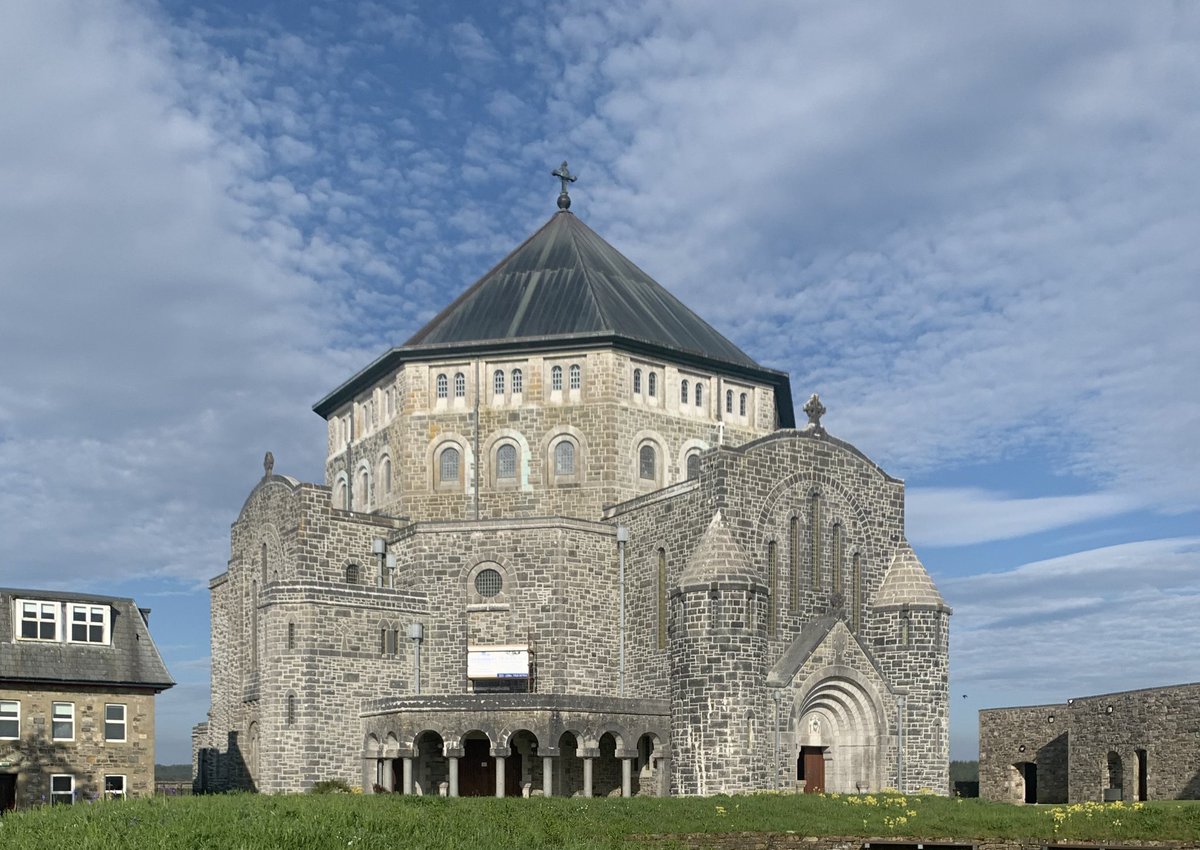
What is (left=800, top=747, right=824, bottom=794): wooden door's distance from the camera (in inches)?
1842

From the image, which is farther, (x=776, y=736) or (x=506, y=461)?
(x=506, y=461)

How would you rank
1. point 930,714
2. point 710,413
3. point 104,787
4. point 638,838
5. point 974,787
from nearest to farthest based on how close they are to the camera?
point 638,838 → point 104,787 → point 930,714 → point 710,413 → point 974,787

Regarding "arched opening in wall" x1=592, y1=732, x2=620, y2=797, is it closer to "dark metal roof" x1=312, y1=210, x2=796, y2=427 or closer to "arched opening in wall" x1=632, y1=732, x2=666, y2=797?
"arched opening in wall" x1=632, y1=732, x2=666, y2=797

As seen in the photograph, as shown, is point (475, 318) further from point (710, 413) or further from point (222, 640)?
point (222, 640)

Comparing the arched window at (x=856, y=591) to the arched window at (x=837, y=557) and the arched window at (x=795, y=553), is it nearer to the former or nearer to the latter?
the arched window at (x=837, y=557)

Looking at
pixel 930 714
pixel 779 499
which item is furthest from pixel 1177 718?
pixel 779 499

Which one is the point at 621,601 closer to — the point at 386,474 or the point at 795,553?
the point at 795,553

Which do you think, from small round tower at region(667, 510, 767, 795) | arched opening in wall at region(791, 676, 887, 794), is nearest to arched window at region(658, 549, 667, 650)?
small round tower at region(667, 510, 767, 795)

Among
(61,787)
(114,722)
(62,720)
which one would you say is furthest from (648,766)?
(62,720)

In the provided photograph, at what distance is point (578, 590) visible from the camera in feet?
164

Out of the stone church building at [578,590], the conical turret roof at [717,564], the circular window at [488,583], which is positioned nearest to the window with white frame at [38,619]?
the stone church building at [578,590]

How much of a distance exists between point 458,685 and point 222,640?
1467 centimetres

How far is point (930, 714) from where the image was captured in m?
48.0

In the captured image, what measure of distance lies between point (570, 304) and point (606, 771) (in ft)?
59.7
